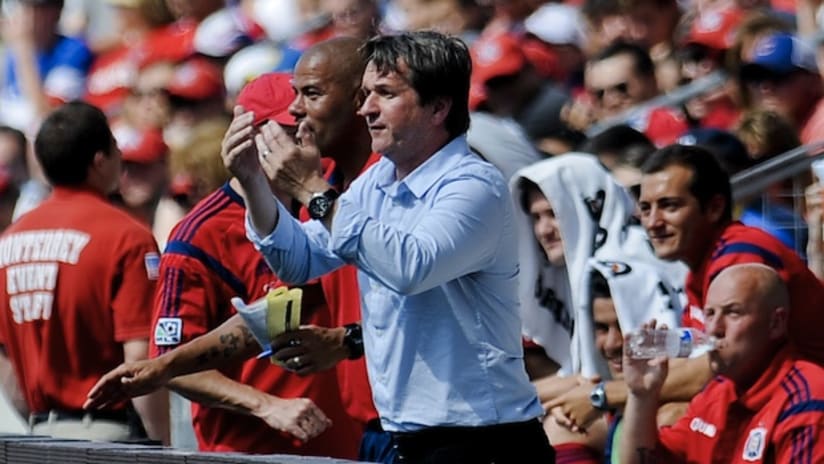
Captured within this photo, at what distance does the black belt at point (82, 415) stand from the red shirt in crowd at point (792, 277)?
2.11m

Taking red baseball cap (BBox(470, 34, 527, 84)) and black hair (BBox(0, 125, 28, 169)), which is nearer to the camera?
red baseball cap (BBox(470, 34, 527, 84))

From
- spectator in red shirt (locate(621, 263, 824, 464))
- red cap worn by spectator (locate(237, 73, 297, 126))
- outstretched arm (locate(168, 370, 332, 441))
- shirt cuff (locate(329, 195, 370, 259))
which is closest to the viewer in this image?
shirt cuff (locate(329, 195, 370, 259))

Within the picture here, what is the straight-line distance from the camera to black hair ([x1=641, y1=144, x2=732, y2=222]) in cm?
698

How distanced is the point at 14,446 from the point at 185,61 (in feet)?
21.6

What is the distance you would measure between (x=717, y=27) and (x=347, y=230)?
6.05 meters

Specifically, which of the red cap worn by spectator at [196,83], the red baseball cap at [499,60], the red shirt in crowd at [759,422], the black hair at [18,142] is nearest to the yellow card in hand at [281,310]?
the red shirt in crowd at [759,422]

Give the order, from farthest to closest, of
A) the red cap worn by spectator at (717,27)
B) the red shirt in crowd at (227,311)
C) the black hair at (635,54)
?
the red cap worn by spectator at (717,27), the black hair at (635,54), the red shirt in crowd at (227,311)

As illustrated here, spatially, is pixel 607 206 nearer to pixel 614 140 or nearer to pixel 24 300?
pixel 614 140

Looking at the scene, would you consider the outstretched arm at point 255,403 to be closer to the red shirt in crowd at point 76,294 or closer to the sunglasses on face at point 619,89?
the red shirt in crowd at point 76,294

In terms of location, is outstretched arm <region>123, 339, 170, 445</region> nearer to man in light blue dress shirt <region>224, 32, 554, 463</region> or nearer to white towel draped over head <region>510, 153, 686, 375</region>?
white towel draped over head <region>510, 153, 686, 375</region>

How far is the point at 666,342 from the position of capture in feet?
20.4

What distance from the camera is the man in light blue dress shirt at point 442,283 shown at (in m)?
5.21

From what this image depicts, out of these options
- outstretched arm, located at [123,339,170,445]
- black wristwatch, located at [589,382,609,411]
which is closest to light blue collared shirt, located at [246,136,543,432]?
black wristwatch, located at [589,382,609,411]

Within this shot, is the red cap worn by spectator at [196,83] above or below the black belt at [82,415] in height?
below
